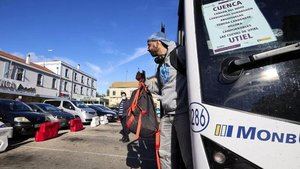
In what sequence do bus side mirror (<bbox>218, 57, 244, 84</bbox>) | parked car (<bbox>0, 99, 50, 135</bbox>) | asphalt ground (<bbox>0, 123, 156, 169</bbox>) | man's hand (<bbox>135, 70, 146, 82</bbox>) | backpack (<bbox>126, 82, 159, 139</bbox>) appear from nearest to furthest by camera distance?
1. bus side mirror (<bbox>218, 57, 244, 84</bbox>)
2. backpack (<bbox>126, 82, 159, 139</bbox>)
3. man's hand (<bbox>135, 70, 146, 82</bbox>)
4. asphalt ground (<bbox>0, 123, 156, 169</bbox>)
5. parked car (<bbox>0, 99, 50, 135</bbox>)

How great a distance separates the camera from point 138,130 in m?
3.50

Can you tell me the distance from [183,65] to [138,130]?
1.00 m

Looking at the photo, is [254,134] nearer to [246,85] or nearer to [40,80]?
[246,85]

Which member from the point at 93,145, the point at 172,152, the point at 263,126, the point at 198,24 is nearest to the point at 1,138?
the point at 93,145

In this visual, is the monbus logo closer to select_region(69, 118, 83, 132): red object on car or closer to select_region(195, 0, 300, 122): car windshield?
select_region(195, 0, 300, 122): car windshield

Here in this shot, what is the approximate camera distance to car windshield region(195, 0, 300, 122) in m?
1.96

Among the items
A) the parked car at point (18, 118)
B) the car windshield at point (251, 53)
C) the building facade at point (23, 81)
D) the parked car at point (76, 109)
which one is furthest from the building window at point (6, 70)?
the car windshield at point (251, 53)

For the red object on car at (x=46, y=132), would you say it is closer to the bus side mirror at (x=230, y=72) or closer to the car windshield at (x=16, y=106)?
the car windshield at (x=16, y=106)

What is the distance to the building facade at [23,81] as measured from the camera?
34.2 m

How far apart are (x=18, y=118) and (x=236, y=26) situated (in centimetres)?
950

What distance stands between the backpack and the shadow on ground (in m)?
3.01

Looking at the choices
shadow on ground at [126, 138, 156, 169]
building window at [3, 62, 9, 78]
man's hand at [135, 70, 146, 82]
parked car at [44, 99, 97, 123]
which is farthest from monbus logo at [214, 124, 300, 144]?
building window at [3, 62, 9, 78]

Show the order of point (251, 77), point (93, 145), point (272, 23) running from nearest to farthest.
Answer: point (251, 77)
point (272, 23)
point (93, 145)

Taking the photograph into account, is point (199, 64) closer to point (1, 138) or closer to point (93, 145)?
point (1, 138)
